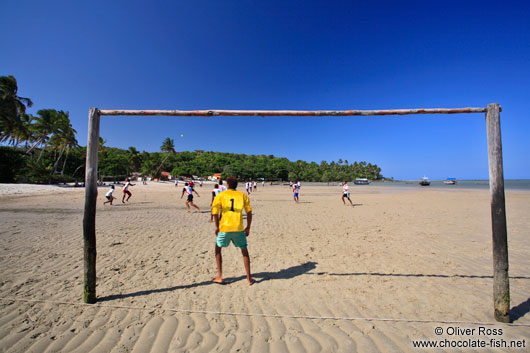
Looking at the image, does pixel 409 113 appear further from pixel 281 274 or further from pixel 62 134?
pixel 62 134

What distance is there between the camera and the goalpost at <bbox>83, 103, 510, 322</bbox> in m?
2.96

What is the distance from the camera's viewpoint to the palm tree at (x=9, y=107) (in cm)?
2497

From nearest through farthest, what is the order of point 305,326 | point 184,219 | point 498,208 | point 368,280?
point 305,326, point 498,208, point 368,280, point 184,219

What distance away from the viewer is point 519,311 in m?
3.14

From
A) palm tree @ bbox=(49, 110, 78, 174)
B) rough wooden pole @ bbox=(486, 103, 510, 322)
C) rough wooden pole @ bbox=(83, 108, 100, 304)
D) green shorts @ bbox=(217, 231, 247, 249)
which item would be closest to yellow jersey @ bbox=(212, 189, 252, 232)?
green shorts @ bbox=(217, 231, 247, 249)

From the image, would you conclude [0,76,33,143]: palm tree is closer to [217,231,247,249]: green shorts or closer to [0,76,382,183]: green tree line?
[0,76,382,183]: green tree line

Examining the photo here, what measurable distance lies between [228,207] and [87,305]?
2.34 m

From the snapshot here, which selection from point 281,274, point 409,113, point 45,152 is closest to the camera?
point 409,113

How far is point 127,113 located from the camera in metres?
3.59

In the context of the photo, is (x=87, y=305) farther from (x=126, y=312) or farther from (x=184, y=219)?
(x=184, y=219)

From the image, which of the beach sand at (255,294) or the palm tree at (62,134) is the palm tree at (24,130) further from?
the beach sand at (255,294)

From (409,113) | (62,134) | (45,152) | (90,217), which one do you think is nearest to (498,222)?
(409,113)

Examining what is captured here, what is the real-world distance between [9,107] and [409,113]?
1522 inches

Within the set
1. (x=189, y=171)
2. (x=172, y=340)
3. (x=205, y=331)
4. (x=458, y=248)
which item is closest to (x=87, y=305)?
(x=172, y=340)
